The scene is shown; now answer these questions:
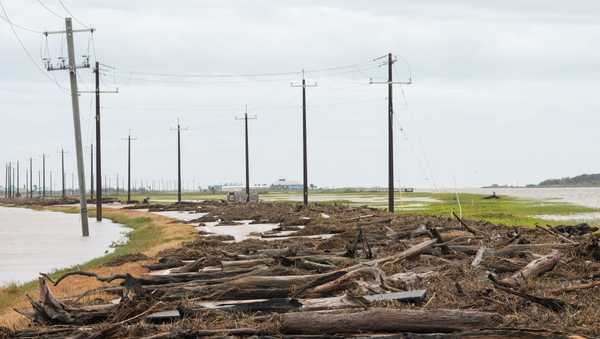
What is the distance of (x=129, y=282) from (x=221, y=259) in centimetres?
585

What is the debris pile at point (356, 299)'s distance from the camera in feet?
34.0

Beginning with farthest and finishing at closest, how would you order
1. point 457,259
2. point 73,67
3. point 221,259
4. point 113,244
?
point 73,67, point 113,244, point 221,259, point 457,259

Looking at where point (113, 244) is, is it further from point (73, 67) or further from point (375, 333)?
point (375, 333)

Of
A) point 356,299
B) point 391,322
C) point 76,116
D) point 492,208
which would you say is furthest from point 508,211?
point 391,322

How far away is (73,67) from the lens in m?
43.0

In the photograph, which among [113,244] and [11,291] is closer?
[11,291]

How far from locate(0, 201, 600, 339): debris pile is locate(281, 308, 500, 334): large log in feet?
0.04

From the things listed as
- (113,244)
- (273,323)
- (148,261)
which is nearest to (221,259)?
(148,261)

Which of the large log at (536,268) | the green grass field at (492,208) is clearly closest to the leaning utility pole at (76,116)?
the green grass field at (492,208)

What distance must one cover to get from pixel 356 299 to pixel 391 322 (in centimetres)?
149

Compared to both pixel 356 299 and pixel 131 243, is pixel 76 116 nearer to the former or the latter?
pixel 131 243

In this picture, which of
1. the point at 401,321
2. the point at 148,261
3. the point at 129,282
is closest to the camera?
the point at 401,321

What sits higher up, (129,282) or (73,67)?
(73,67)

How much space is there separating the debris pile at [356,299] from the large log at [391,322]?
0.01 metres
